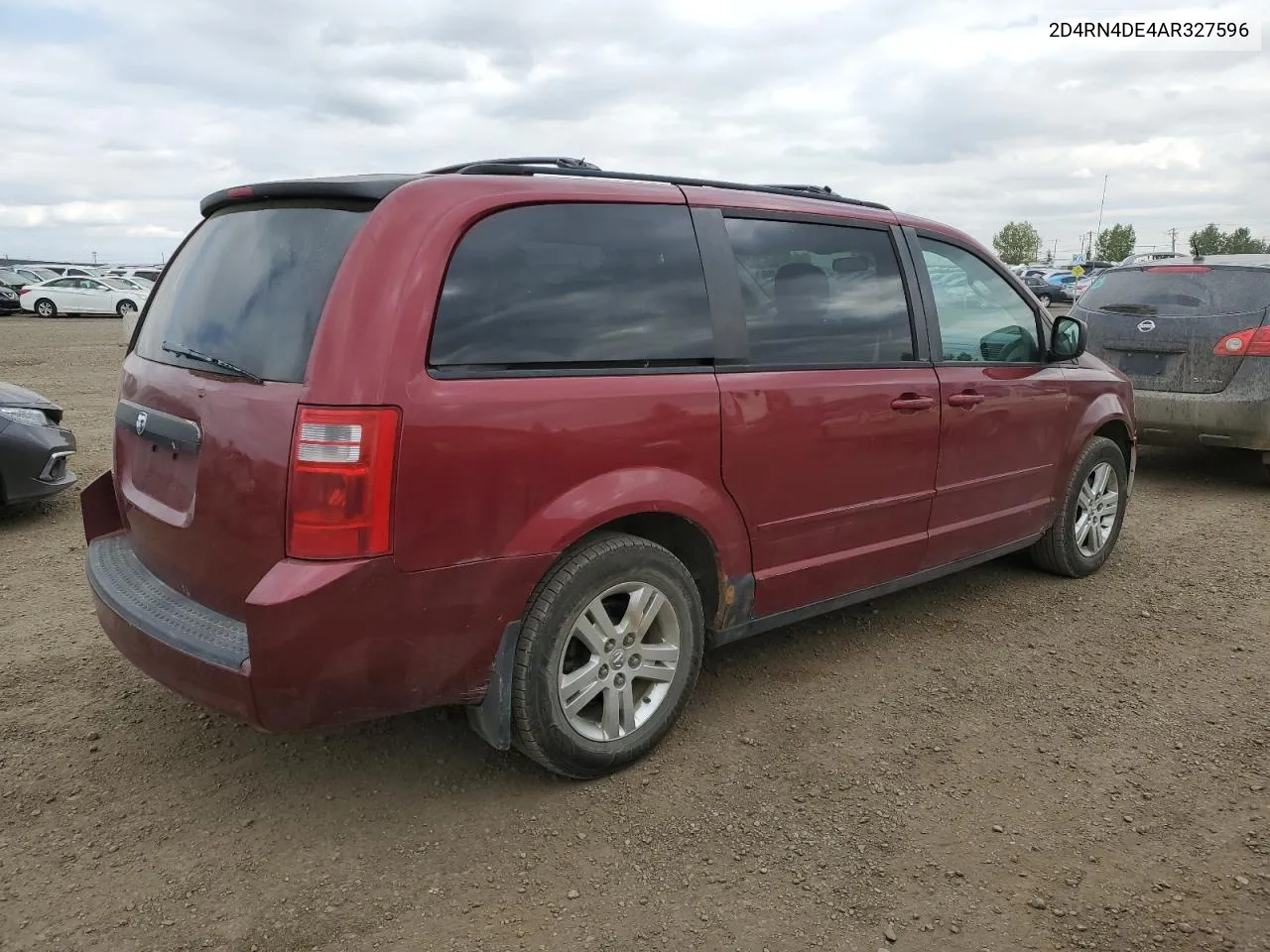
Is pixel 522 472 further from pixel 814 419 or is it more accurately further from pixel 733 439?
pixel 814 419

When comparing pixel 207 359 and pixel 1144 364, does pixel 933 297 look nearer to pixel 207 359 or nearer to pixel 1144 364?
pixel 207 359

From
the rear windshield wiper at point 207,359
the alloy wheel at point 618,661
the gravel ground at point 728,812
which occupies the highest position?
the rear windshield wiper at point 207,359

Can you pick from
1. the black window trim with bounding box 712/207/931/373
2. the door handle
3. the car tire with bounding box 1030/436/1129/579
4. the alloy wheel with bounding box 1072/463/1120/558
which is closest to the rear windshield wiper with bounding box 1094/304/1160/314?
the car tire with bounding box 1030/436/1129/579

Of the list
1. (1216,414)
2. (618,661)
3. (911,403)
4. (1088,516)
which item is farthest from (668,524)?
(1216,414)

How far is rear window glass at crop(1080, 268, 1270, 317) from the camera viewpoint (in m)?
7.03

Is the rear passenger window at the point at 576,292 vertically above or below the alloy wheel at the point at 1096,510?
above

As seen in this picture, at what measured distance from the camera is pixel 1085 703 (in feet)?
12.1

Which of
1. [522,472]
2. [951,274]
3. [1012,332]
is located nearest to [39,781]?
[522,472]

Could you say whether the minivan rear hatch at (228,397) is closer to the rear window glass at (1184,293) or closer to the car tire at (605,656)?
the car tire at (605,656)

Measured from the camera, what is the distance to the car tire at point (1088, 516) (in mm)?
4973

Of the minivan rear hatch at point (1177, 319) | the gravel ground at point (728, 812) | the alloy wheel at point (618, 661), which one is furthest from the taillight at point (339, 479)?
the minivan rear hatch at point (1177, 319)

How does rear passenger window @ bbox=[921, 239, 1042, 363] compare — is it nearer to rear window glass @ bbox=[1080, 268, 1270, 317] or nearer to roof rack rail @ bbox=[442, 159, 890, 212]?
roof rack rail @ bbox=[442, 159, 890, 212]

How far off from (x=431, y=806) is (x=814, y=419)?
71.4 inches

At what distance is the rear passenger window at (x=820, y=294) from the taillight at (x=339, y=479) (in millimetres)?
1389
